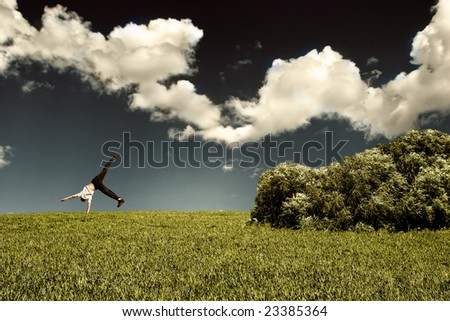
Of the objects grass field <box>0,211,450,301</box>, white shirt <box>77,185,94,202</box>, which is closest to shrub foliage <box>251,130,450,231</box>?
grass field <box>0,211,450,301</box>

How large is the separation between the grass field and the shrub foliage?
1545 mm

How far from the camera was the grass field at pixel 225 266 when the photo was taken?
7.12 meters

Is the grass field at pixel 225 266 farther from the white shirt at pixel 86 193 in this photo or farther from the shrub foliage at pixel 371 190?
the white shirt at pixel 86 193

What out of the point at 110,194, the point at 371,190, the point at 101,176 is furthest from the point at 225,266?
the point at 110,194

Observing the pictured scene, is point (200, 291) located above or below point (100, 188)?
below

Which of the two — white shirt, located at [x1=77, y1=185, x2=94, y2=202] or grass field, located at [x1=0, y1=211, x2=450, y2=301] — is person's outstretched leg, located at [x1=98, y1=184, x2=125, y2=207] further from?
grass field, located at [x1=0, y1=211, x2=450, y2=301]

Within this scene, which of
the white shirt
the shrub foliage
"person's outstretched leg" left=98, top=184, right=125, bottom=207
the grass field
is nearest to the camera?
the grass field

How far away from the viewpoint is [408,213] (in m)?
17.6

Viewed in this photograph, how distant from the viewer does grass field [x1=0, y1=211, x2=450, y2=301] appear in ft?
23.4

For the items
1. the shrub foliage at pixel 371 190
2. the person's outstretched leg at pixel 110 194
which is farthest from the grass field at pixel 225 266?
the person's outstretched leg at pixel 110 194

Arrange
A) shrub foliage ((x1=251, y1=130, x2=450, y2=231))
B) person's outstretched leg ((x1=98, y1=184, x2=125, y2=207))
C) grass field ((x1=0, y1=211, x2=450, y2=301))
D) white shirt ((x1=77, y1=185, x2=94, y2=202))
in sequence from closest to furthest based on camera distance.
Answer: grass field ((x1=0, y1=211, x2=450, y2=301)) < shrub foliage ((x1=251, y1=130, x2=450, y2=231)) < white shirt ((x1=77, y1=185, x2=94, y2=202)) < person's outstretched leg ((x1=98, y1=184, x2=125, y2=207))

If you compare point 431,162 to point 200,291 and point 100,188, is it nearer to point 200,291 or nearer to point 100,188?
point 200,291
